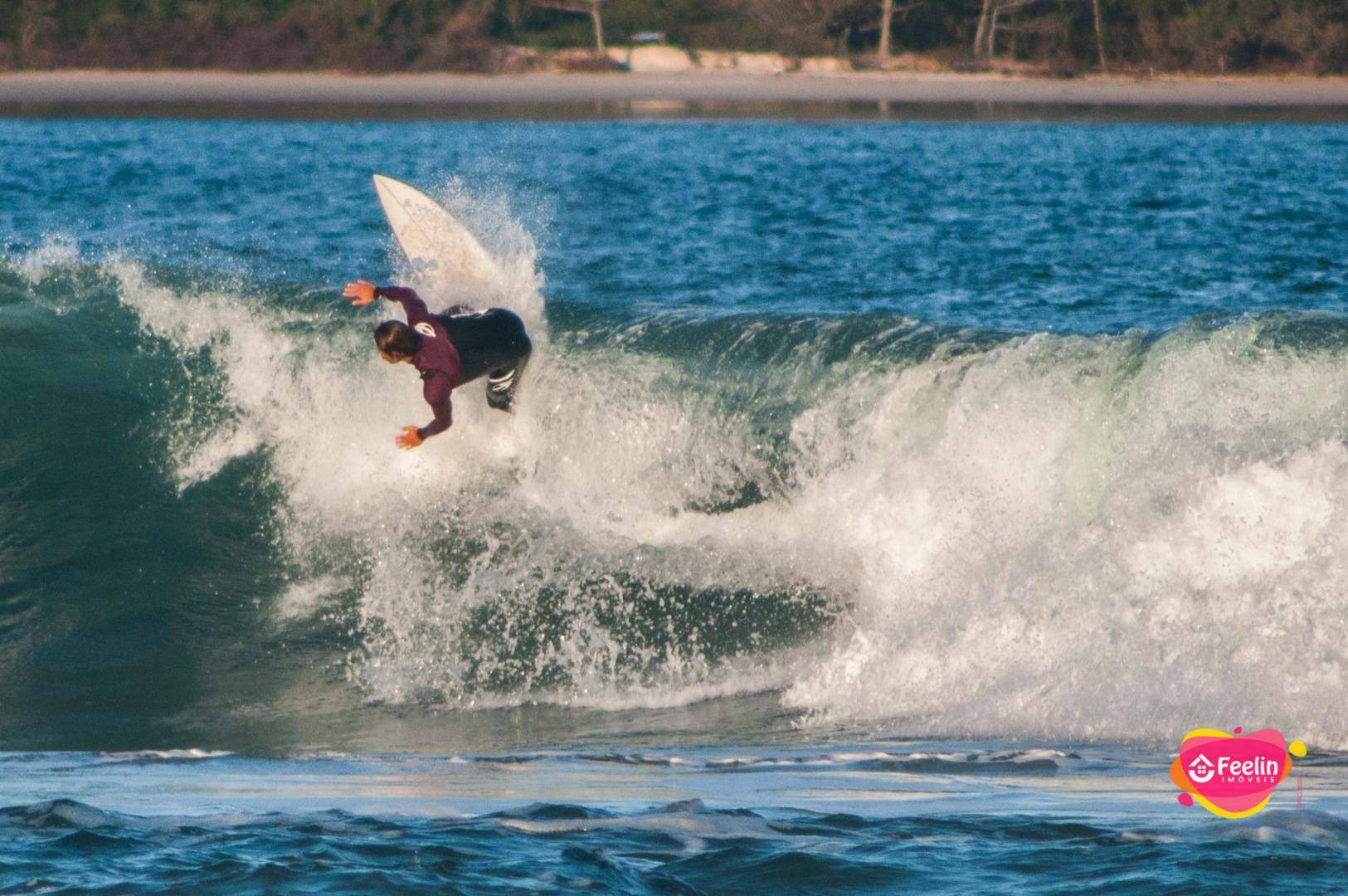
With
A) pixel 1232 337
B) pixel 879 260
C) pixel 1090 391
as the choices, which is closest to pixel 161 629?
pixel 1090 391

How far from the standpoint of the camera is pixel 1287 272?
19.6 meters

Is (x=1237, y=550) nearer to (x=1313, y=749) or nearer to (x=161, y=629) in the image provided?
(x=1313, y=749)

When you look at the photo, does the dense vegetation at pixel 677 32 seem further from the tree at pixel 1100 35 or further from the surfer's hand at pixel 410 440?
the surfer's hand at pixel 410 440

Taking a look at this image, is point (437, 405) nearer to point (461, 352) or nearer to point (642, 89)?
point (461, 352)

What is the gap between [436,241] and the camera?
11.6 m

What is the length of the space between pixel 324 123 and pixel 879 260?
83.3 feet

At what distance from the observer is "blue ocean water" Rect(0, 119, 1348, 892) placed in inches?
207

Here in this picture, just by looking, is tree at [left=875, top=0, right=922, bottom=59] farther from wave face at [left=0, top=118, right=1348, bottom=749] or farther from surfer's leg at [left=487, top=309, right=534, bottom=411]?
surfer's leg at [left=487, top=309, right=534, bottom=411]

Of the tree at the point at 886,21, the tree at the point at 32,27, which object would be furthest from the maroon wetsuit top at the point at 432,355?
the tree at the point at 32,27

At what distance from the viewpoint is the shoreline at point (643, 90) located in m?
45.4

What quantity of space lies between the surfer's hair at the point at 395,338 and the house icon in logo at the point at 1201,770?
4.30 meters

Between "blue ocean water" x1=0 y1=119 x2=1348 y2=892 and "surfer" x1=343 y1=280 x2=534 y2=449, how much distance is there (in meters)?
0.78

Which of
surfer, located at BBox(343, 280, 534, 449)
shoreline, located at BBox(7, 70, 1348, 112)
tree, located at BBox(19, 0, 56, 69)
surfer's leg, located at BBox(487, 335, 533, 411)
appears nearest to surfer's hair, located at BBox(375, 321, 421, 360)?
surfer, located at BBox(343, 280, 534, 449)

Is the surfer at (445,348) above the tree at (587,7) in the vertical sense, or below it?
below
